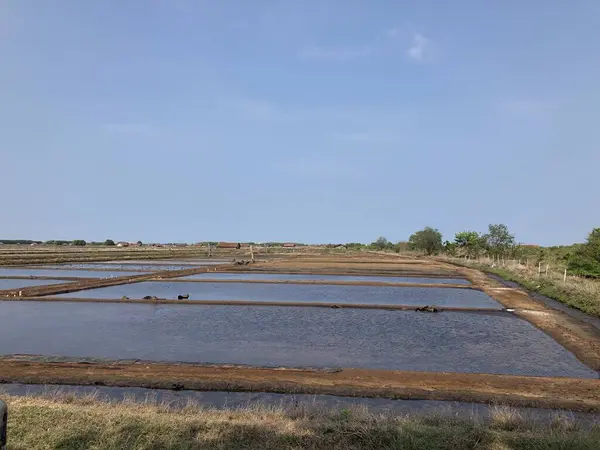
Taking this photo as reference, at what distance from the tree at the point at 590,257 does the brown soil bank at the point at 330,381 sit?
23681 mm

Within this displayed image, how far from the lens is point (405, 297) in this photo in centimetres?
2469

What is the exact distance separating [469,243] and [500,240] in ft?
58.1

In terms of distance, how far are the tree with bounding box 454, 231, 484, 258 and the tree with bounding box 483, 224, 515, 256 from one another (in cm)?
435

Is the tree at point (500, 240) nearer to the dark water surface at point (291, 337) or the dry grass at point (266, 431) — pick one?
the dark water surface at point (291, 337)

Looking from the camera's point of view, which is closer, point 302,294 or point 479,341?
point 479,341

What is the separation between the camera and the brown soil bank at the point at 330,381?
8.30 meters

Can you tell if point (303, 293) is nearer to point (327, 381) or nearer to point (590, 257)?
point (327, 381)

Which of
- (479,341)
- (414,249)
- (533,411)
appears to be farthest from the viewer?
(414,249)

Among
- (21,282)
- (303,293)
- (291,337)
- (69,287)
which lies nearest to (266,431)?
(291,337)

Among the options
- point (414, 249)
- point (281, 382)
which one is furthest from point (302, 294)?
point (414, 249)

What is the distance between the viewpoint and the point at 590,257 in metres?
30.5

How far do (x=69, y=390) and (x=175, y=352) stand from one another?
139 inches

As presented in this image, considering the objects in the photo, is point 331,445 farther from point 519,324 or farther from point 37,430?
point 519,324

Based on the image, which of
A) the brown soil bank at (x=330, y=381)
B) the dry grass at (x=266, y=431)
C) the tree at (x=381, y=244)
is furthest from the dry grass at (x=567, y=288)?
the tree at (x=381, y=244)
